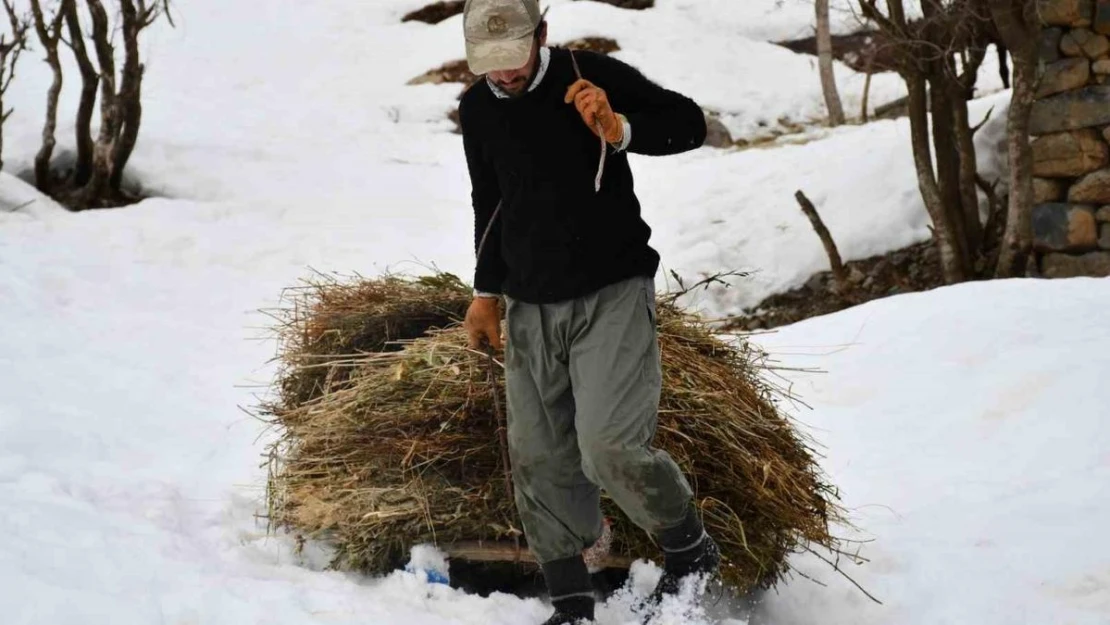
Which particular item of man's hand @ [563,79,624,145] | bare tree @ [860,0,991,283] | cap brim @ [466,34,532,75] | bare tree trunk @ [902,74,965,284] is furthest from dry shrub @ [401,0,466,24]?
man's hand @ [563,79,624,145]

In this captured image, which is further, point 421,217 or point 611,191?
point 421,217

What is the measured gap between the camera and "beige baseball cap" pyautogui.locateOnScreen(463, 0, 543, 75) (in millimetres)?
2877

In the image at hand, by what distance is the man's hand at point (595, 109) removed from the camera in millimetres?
2781

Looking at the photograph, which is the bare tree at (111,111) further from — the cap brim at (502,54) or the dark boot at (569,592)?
the dark boot at (569,592)

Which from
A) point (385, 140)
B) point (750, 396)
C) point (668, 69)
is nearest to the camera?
point (750, 396)

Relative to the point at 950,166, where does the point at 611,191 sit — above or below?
above

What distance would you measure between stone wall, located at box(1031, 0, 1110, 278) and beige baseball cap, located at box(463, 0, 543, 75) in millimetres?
6735

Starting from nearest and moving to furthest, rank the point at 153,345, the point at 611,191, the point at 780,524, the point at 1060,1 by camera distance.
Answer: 1. the point at 611,191
2. the point at 780,524
3. the point at 153,345
4. the point at 1060,1

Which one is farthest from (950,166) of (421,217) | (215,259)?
(215,259)

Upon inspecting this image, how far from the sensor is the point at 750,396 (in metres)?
3.72

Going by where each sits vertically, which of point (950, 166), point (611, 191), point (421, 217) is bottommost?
point (421, 217)

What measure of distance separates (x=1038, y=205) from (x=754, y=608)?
640cm

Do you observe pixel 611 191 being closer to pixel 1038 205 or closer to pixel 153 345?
pixel 153 345

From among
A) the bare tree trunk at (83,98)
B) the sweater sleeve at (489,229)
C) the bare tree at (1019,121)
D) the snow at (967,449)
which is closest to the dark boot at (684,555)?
the snow at (967,449)
